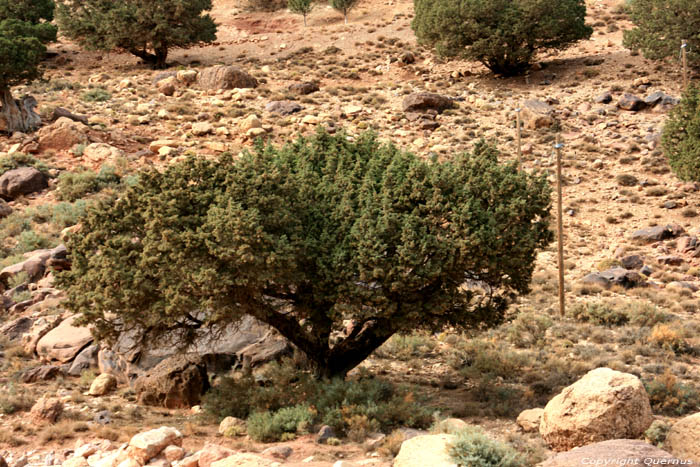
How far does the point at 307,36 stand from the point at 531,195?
144ft

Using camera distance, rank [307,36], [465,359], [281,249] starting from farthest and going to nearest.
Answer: [307,36]
[465,359]
[281,249]

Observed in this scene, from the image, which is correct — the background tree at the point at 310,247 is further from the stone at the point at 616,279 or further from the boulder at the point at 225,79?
the boulder at the point at 225,79

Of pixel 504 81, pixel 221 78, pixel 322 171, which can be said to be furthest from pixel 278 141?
pixel 322 171

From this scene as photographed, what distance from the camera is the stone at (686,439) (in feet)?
35.6

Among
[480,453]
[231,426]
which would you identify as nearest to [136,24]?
[231,426]

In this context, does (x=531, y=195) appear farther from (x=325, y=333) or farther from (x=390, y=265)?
(x=325, y=333)

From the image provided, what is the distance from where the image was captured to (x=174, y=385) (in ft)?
53.7

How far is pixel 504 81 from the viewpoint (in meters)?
44.0

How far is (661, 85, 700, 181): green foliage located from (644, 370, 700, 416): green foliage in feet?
52.5

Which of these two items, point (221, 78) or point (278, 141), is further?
point (221, 78)

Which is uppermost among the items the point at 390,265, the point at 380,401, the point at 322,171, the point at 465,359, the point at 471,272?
the point at 322,171

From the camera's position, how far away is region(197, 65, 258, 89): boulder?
43.5 meters

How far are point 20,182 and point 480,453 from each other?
2727 cm

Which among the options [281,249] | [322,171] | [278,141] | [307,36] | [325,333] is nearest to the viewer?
[281,249]
